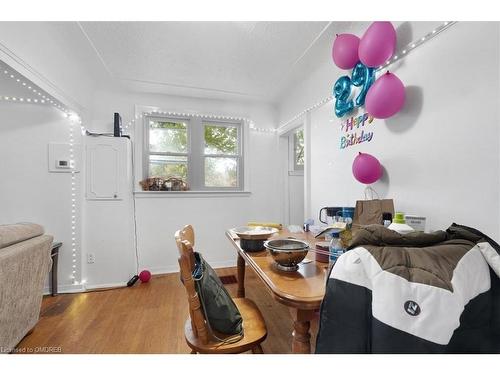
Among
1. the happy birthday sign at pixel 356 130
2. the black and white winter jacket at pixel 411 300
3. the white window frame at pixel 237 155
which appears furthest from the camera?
the white window frame at pixel 237 155

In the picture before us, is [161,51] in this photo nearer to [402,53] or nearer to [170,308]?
[402,53]

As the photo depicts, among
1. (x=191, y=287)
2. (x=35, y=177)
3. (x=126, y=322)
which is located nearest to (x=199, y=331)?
(x=191, y=287)

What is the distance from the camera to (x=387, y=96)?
4.29ft

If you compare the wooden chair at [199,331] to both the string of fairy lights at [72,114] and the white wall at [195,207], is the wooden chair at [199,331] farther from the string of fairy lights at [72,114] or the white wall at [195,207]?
the white wall at [195,207]

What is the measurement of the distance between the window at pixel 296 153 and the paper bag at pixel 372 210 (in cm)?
209

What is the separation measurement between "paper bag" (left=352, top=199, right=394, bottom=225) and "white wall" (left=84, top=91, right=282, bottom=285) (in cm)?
204

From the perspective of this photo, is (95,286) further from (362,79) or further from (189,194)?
(362,79)

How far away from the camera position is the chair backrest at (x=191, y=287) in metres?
0.90

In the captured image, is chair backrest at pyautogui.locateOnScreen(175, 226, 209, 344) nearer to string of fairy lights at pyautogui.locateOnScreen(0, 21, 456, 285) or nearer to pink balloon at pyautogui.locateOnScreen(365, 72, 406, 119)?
pink balloon at pyautogui.locateOnScreen(365, 72, 406, 119)

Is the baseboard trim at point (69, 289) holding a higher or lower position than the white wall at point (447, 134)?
lower

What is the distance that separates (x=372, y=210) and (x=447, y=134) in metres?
0.54

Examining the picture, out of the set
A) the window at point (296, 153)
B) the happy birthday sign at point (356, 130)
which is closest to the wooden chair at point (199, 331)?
the happy birthday sign at point (356, 130)

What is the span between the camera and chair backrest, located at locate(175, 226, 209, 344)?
2.94ft

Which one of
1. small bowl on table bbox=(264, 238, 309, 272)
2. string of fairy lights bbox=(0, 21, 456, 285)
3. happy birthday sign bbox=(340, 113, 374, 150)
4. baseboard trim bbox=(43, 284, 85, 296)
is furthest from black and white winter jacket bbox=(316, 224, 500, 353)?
baseboard trim bbox=(43, 284, 85, 296)
